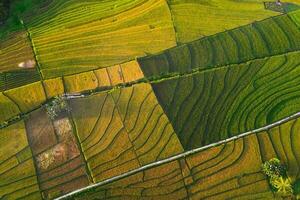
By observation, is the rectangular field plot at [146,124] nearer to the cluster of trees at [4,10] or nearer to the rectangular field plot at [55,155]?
the rectangular field plot at [55,155]

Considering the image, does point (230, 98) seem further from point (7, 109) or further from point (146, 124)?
point (7, 109)

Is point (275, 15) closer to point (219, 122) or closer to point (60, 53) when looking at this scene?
point (219, 122)

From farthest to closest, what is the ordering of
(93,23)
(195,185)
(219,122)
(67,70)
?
(93,23)
(67,70)
(219,122)
(195,185)

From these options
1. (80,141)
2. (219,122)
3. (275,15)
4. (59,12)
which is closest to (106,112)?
(80,141)

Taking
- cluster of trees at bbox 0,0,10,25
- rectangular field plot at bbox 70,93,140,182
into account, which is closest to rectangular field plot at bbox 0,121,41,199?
rectangular field plot at bbox 70,93,140,182

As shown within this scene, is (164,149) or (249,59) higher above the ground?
(249,59)

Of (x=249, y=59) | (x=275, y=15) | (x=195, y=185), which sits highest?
(x=275, y=15)

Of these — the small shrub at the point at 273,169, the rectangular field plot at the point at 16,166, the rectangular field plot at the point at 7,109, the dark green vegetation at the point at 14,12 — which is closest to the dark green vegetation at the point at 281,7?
the small shrub at the point at 273,169
